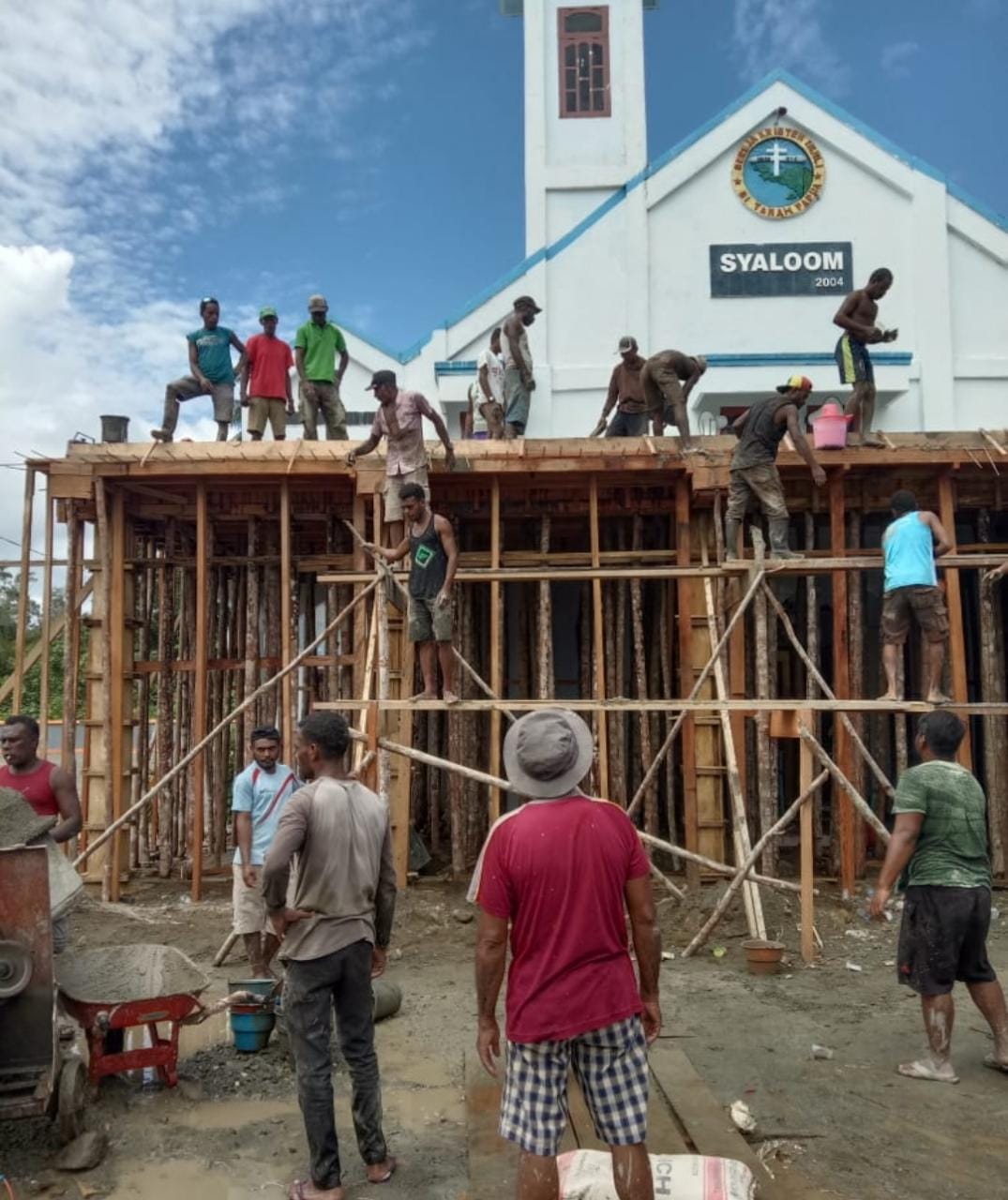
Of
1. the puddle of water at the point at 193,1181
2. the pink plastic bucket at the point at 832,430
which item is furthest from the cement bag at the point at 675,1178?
the pink plastic bucket at the point at 832,430

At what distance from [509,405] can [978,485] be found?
4.54 m

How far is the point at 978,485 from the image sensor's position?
30.0ft

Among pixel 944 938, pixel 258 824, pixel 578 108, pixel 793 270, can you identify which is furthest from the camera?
pixel 578 108

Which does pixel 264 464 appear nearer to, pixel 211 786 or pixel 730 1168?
pixel 211 786

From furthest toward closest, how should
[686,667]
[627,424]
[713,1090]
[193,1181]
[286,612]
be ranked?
[627,424]
[286,612]
[686,667]
[713,1090]
[193,1181]

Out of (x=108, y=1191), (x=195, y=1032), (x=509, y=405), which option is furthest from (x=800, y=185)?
(x=108, y=1191)

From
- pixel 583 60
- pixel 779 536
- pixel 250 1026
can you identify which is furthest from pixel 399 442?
pixel 583 60

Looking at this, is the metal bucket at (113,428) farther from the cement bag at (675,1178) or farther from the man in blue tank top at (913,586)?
the cement bag at (675,1178)

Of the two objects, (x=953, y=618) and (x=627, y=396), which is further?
(x=627, y=396)

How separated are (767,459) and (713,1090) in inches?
183

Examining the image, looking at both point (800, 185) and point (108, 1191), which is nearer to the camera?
point (108, 1191)

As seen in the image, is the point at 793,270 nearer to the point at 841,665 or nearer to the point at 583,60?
the point at 583,60

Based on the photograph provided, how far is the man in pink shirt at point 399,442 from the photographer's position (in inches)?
305

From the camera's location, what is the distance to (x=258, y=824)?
20.6 feet
